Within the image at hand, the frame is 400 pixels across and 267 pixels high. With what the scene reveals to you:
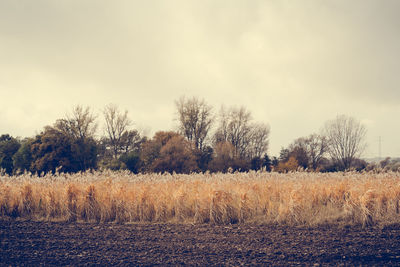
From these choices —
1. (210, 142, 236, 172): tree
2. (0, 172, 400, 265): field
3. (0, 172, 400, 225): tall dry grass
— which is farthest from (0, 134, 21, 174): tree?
(0, 172, 400, 225): tall dry grass

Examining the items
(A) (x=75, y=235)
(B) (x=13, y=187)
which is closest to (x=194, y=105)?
(B) (x=13, y=187)

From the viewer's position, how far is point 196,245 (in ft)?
18.2

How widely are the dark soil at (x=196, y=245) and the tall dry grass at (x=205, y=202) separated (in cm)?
62

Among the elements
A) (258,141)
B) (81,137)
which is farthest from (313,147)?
(81,137)

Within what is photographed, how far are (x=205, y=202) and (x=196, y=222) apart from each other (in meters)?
0.54

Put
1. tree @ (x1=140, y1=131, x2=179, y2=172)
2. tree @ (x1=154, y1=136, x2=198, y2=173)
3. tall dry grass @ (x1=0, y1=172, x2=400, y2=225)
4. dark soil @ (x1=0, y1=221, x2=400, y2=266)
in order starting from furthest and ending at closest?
tree @ (x1=140, y1=131, x2=179, y2=172) → tree @ (x1=154, y1=136, x2=198, y2=173) → tall dry grass @ (x1=0, y1=172, x2=400, y2=225) → dark soil @ (x1=0, y1=221, x2=400, y2=266)

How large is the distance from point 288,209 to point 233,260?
3343 millimetres

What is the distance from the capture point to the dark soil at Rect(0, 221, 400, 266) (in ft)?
15.3

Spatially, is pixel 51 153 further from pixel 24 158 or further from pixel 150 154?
pixel 150 154

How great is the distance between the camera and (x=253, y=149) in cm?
4472

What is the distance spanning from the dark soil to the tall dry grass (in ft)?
2.03

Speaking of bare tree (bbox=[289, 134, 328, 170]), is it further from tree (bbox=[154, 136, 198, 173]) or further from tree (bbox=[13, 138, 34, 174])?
tree (bbox=[13, 138, 34, 174])

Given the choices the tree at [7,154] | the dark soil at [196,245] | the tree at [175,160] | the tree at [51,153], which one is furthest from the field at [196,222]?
the tree at [7,154]

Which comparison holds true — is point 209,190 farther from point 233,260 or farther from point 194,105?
point 194,105
